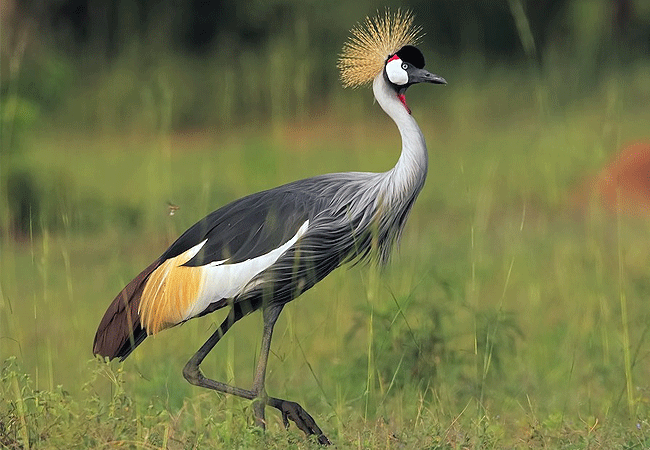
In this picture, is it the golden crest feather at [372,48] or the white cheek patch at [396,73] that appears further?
the golden crest feather at [372,48]

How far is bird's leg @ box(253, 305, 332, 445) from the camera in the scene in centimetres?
384

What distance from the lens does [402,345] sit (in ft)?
14.2

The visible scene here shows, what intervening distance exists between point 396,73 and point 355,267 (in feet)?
7.94

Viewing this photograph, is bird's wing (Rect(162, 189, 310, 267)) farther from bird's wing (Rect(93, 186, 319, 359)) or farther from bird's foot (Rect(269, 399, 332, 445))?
bird's foot (Rect(269, 399, 332, 445))

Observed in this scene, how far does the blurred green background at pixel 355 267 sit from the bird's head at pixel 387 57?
0.25 meters

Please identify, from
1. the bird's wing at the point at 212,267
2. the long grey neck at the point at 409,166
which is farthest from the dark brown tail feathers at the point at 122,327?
the long grey neck at the point at 409,166

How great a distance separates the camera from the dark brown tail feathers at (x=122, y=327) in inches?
159

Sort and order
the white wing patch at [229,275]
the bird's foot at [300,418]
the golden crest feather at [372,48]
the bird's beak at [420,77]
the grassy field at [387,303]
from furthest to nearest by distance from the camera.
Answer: the golden crest feather at [372,48], the bird's beak at [420,77], the white wing patch at [229,275], the bird's foot at [300,418], the grassy field at [387,303]

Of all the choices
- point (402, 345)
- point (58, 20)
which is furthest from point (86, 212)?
point (58, 20)

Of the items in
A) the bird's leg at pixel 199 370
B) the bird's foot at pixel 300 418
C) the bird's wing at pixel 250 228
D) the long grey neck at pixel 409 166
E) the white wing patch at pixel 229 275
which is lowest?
the bird's foot at pixel 300 418

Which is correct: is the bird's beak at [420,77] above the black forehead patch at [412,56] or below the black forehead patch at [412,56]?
below

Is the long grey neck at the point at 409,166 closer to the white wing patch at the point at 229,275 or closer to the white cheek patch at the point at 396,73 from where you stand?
the white cheek patch at the point at 396,73

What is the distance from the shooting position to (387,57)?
14.2 feet

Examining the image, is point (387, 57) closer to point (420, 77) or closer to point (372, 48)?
point (372, 48)
